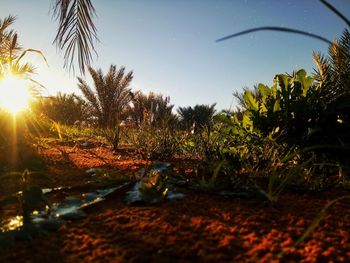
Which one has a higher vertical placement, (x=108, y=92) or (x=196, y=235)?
(x=108, y=92)

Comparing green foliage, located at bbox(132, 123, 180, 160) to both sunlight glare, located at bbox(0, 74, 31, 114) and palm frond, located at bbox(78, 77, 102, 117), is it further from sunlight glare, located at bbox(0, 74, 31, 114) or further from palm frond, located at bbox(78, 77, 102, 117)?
palm frond, located at bbox(78, 77, 102, 117)

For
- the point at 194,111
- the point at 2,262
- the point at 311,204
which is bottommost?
the point at 2,262

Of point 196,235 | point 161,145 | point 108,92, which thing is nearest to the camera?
point 196,235

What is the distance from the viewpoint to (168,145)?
4086 mm

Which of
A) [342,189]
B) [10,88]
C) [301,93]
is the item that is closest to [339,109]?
[301,93]

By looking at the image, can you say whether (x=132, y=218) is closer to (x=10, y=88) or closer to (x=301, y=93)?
(x=301, y=93)

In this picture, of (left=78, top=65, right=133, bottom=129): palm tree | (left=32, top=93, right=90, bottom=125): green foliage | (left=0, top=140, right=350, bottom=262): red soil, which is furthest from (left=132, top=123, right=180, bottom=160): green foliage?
(left=32, top=93, right=90, bottom=125): green foliage

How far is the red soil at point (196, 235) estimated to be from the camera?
110 cm

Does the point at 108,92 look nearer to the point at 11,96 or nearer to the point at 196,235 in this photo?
the point at 11,96

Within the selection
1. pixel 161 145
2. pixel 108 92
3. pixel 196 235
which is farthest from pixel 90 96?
pixel 196 235

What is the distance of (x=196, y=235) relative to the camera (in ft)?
4.08

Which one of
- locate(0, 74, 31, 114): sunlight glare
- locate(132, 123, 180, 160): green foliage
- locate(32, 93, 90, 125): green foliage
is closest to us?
locate(0, 74, 31, 114): sunlight glare

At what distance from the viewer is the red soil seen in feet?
3.60

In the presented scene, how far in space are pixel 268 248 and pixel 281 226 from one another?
0.25 m
